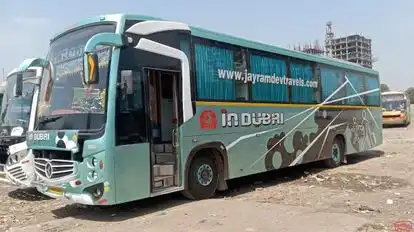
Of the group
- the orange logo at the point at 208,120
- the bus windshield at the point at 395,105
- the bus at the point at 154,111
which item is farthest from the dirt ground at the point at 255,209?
the bus windshield at the point at 395,105

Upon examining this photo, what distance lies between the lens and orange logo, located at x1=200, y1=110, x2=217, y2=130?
9006 millimetres

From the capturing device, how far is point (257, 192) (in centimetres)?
1030

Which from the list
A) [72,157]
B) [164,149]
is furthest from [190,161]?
[72,157]

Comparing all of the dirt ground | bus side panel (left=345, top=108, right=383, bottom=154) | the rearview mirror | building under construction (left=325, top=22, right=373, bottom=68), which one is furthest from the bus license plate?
building under construction (left=325, top=22, right=373, bottom=68)

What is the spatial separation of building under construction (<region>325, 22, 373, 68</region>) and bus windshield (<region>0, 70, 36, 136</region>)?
25508mm

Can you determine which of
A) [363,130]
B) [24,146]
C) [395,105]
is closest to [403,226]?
[24,146]

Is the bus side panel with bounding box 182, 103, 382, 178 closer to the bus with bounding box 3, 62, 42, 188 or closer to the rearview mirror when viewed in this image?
the rearview mirror

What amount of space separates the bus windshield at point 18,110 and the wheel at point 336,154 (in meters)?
8.43

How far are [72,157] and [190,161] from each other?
2173 millimetres

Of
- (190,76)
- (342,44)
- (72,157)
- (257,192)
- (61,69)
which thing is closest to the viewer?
(72,157)

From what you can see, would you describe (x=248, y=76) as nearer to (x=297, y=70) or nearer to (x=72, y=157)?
(x=297, y=70)

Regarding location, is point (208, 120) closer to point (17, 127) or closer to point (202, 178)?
point (202, 178)

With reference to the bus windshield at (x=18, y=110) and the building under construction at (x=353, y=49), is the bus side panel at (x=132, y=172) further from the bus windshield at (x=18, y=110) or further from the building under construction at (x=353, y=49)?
the building under construction at (x=353, y=49)

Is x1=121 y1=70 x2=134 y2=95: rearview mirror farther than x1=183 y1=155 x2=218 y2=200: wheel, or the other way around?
x1=183 y1=155 x2=218 y2=200: wheel
